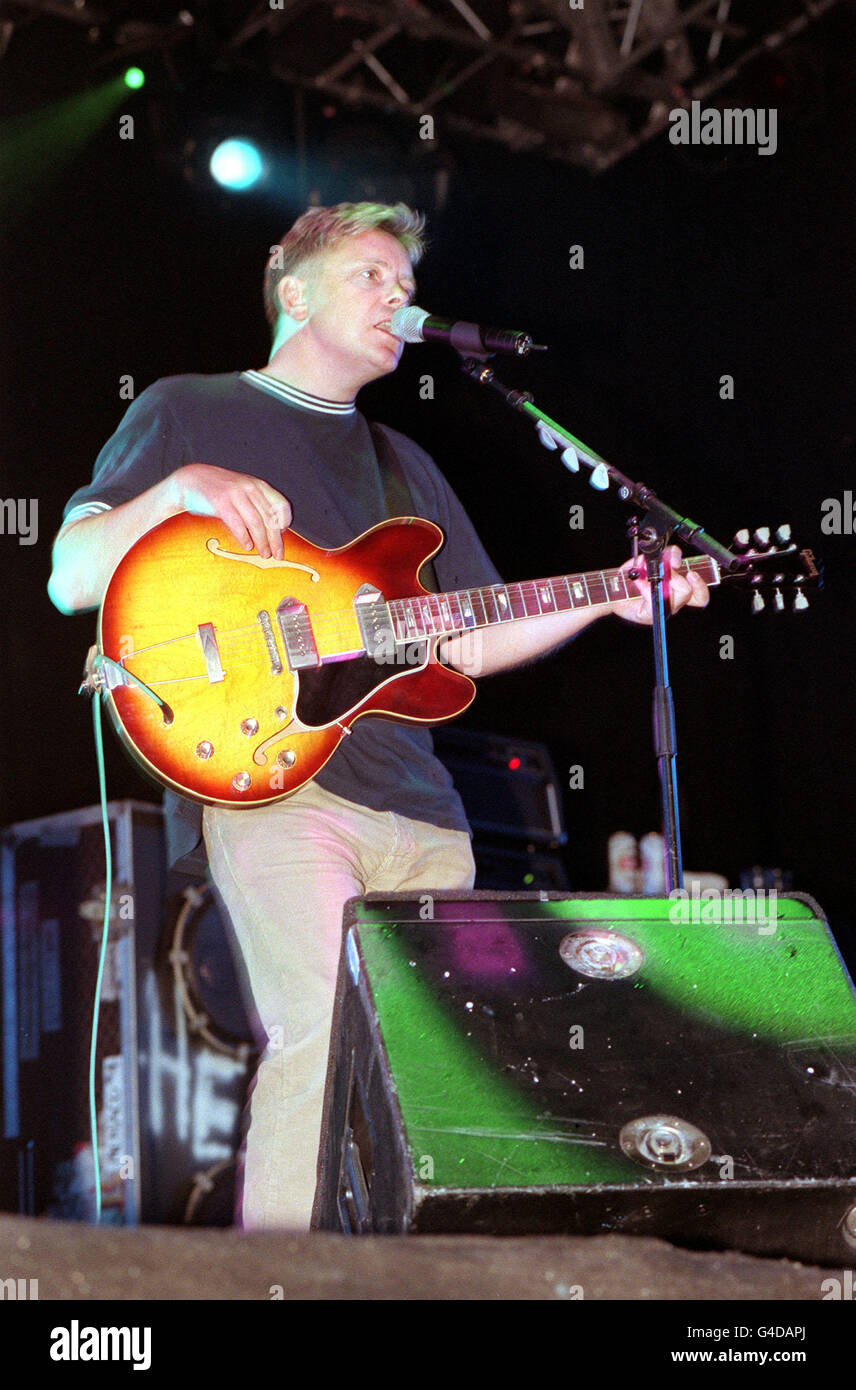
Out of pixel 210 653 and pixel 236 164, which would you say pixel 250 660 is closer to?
pixel 210 653

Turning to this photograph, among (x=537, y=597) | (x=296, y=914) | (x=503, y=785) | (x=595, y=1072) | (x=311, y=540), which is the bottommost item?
(x=595, y=1072)

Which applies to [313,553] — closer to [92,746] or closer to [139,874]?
[139,874]

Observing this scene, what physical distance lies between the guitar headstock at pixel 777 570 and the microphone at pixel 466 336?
0.57 m

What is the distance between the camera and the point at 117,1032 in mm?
3617

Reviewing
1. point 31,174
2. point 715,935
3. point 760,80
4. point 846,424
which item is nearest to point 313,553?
point 715,935

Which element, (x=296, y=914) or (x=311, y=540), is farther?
(x=311, y=540)

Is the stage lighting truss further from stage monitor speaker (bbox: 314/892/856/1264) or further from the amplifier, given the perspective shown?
stage monitor speaker (bbox: 314/892/856/1264)

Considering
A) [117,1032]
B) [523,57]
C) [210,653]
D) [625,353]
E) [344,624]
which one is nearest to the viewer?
[210,653]

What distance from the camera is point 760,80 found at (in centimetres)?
490

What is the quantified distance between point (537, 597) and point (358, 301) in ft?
2.45

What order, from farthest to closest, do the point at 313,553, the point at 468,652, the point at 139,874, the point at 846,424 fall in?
1. the point at 846,424
2. the point at 139,874
3. the point at 468,652
4. the point at 313,553

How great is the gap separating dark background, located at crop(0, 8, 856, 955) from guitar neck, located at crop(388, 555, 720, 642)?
6.95 ft

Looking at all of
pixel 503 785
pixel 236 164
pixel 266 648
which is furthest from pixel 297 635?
pixel 236 164
